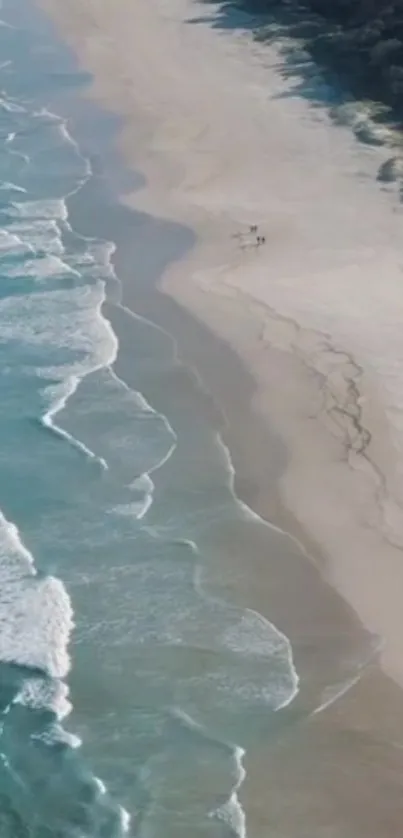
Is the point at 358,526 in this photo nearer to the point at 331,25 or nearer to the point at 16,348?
the point at 16,348

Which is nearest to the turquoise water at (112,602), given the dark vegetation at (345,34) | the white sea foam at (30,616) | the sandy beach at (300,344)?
the white sea foam at (30,616)

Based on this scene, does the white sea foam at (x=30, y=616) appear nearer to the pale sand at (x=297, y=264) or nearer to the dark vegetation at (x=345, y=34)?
the pale sand at (x=297, y=264)

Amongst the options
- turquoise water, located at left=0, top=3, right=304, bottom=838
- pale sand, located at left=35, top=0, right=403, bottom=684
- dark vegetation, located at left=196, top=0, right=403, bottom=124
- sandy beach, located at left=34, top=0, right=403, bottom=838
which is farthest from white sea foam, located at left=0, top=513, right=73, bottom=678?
dark vegetation, located at left=196, top=0, right=403, bottom=124

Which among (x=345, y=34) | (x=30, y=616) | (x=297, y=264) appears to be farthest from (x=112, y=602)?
(x=345, y=34)

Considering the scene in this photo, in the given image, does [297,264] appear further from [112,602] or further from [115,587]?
[112,602]

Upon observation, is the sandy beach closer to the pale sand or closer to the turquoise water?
the pale sand
